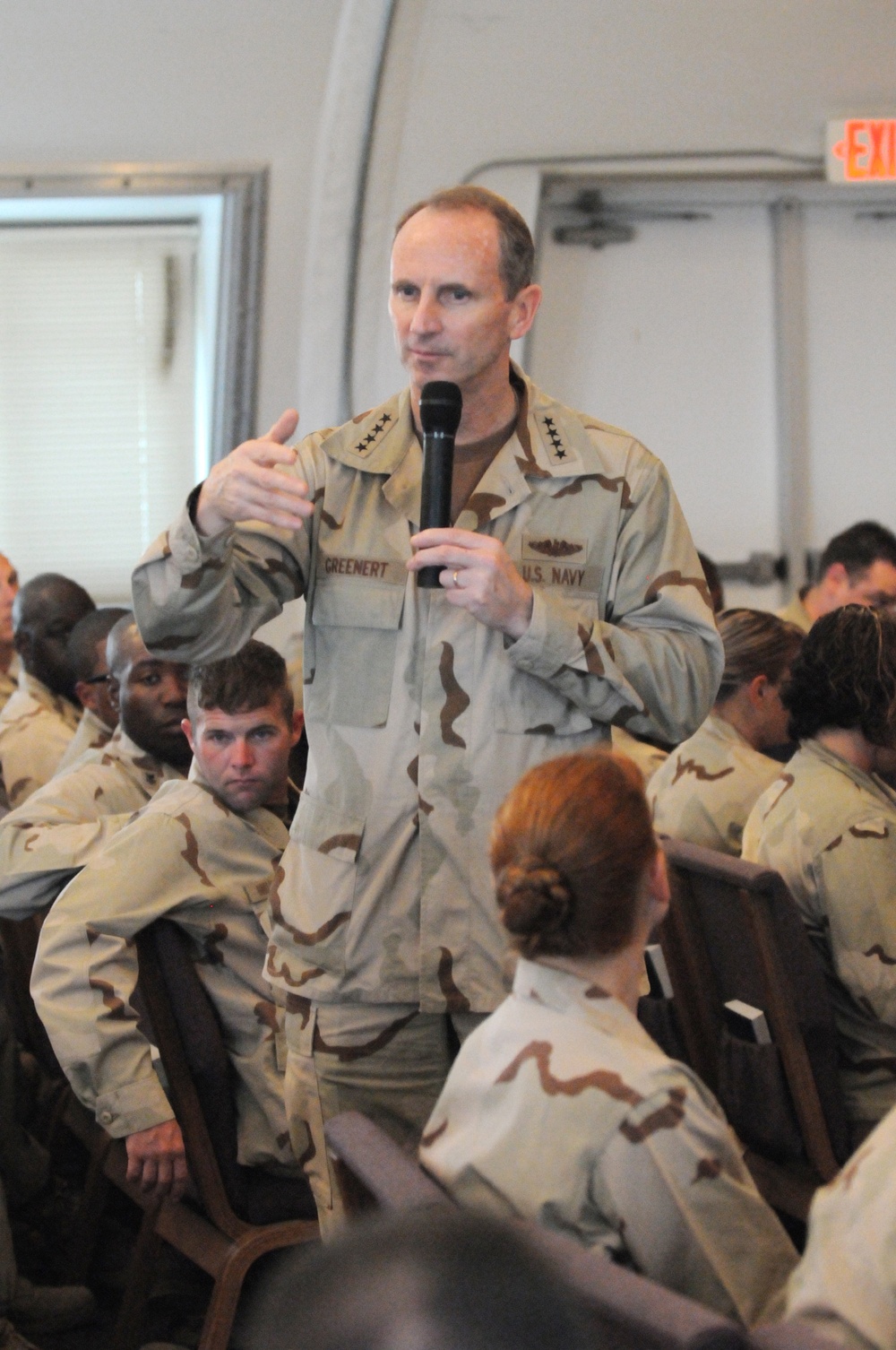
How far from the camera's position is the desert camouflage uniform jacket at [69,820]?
2.45m

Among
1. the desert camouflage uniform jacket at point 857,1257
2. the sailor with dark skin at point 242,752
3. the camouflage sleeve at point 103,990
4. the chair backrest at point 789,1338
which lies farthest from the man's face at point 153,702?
the chair backrest at point 789,1338

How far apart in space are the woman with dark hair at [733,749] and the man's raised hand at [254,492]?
1.45 m

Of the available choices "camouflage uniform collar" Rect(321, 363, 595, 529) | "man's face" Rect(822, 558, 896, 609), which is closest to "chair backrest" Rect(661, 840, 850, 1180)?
"camouflage uniform collar" Rect(321, 363, 595, 529)

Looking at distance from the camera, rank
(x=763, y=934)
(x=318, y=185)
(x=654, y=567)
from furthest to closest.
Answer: (x=318, y=185), (x=763, y=934), (x=654, y=567)

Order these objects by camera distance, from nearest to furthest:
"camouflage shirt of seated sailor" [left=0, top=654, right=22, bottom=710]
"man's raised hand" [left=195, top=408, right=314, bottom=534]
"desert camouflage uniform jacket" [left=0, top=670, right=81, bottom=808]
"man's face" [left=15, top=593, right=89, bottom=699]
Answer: "man's raised hand" [left=195, top=408, right=314, bottom=534], "desert camouflage uniform jacket" [left=0, top=670, right=81, bottom=808], "man's face" [left=15, top=593, right=89, bottom=699], "camouflage shirt of seated sailor" [left=0, top=654, right=22, bottom=710]

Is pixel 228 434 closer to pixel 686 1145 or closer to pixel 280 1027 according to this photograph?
pixel 280 1027

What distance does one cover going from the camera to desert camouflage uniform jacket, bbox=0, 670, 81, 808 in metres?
3.62

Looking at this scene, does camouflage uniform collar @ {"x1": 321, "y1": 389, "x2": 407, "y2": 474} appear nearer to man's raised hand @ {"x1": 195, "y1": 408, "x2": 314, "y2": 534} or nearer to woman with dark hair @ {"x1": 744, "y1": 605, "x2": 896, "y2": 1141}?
man's raised hand @ {"x1": 195, "y1": 408, "x2": 314, "y2": 534}

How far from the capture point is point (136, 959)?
7.16ft

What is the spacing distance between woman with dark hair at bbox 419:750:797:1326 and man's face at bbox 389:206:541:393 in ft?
1.75

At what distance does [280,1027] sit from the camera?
2248 millimetres

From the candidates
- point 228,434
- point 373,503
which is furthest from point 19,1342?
point 228,434

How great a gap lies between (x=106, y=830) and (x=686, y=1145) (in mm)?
1452

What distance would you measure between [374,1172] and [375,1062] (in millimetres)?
486
